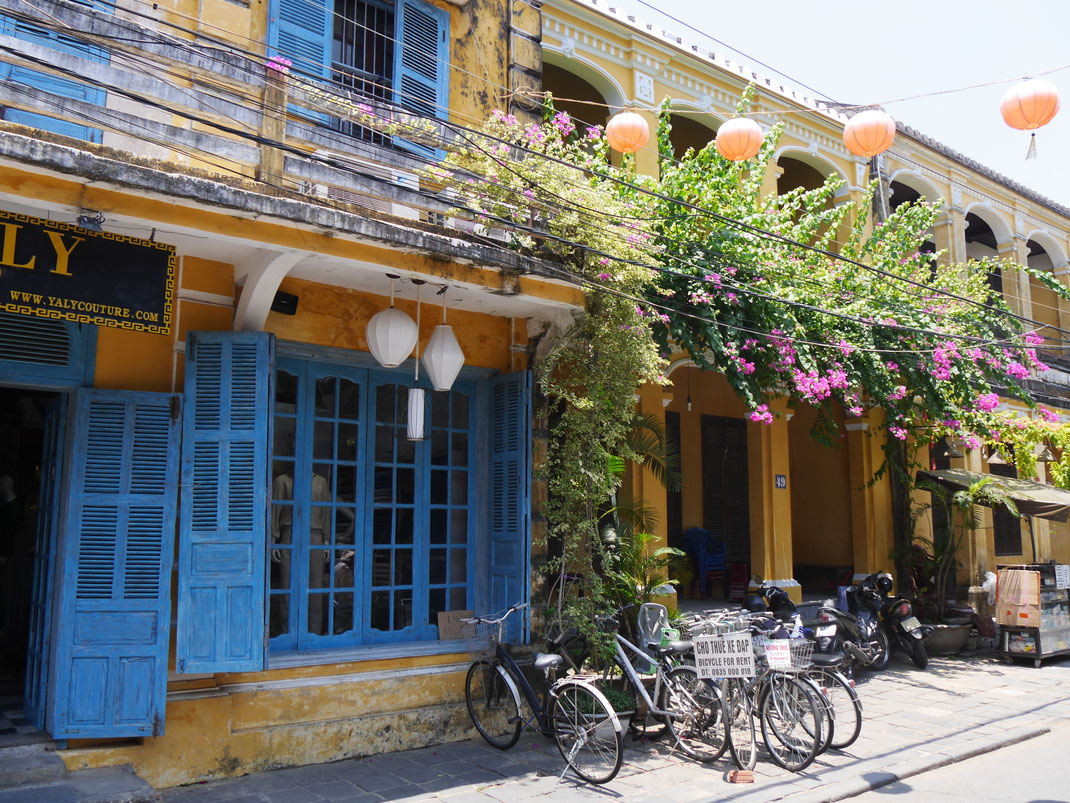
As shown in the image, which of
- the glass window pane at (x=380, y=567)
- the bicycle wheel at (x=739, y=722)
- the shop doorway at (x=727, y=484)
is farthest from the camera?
the shop doorway at (x=727, y=484)

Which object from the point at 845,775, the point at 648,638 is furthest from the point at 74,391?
the point at 845,775

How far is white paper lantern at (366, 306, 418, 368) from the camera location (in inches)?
265

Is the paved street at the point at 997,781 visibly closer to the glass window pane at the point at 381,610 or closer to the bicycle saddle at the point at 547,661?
the bicycle saddle at the point at 547,661

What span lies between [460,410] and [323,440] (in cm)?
145

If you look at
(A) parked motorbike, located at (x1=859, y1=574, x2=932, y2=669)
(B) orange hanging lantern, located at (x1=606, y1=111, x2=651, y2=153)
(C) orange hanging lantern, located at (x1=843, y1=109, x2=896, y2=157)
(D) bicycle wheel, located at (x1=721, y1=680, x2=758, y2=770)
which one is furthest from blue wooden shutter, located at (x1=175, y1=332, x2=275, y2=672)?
(A) parked motorbike, located at (x1=859, y1=574, x2=932, y2=669)

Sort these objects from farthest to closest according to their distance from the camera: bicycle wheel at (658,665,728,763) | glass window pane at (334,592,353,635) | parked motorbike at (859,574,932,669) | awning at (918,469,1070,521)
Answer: awning at (918,469,1070,521) → parked motorbike at (859,574,932,669) → glass window pane at (334,592,353,635) → bicycle wheel at (658,665,728,763)

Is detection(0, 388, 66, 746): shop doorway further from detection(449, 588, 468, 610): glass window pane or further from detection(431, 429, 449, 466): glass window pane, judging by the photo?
detection(449, 588, 468, 610): glass window pane

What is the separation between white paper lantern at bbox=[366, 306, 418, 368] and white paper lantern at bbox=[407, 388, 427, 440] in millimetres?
305

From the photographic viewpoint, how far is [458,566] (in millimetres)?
7945

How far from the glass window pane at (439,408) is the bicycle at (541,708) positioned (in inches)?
73.3

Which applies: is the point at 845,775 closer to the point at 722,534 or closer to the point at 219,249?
the point at 219,249

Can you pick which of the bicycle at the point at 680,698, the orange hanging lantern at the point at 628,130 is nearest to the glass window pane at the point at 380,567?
the bicycle at the point at 680,698

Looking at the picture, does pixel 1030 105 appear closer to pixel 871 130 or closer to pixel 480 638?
pixel 871 130

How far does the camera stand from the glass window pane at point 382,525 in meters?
7.44
